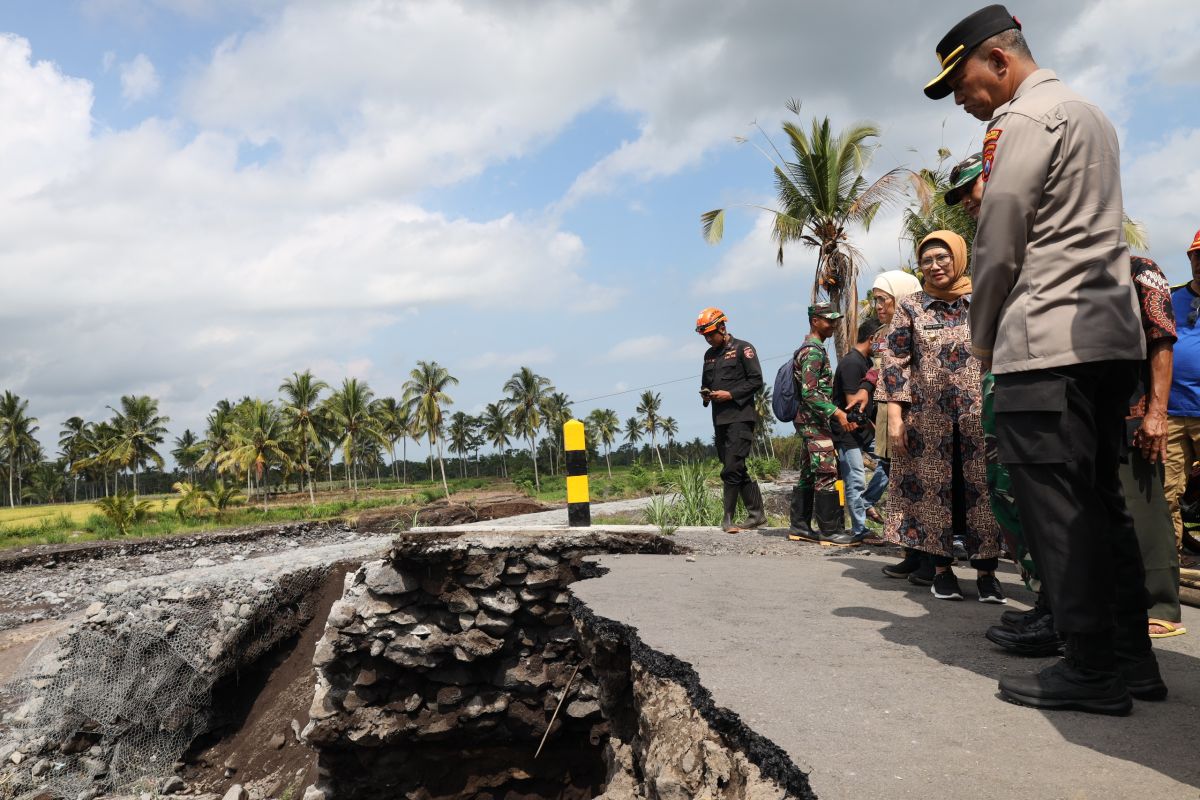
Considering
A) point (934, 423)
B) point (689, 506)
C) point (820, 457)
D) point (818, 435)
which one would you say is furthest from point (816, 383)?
point (689, 506)

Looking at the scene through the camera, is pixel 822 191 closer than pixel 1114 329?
No

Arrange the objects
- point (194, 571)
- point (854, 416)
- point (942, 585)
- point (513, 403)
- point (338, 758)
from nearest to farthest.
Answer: point (942, 585)
point (854, 416)
point (338, 758)
point (194, 571)
point (513, 403)

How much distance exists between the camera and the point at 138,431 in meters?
63.6

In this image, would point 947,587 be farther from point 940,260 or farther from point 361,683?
point 361,683

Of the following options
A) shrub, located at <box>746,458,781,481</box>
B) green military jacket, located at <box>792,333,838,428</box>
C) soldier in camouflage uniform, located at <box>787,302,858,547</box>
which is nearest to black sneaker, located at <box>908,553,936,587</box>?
soldier in camouflage uniform, located at <box>787,302,858,547</box>

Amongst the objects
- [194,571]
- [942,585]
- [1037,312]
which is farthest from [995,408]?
[194,571]

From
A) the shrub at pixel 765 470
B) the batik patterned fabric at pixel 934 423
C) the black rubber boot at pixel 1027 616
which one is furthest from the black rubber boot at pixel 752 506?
the shrub at pixel 765 470

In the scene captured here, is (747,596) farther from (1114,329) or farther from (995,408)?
(1114,329)

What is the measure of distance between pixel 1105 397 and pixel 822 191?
53.5 ft

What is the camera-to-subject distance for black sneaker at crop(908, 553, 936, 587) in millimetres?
4348

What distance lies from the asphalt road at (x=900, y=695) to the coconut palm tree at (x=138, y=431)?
6917 cm

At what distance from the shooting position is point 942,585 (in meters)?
3.98

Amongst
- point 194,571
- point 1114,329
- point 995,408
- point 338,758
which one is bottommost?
point 338,758

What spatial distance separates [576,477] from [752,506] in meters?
1.68
